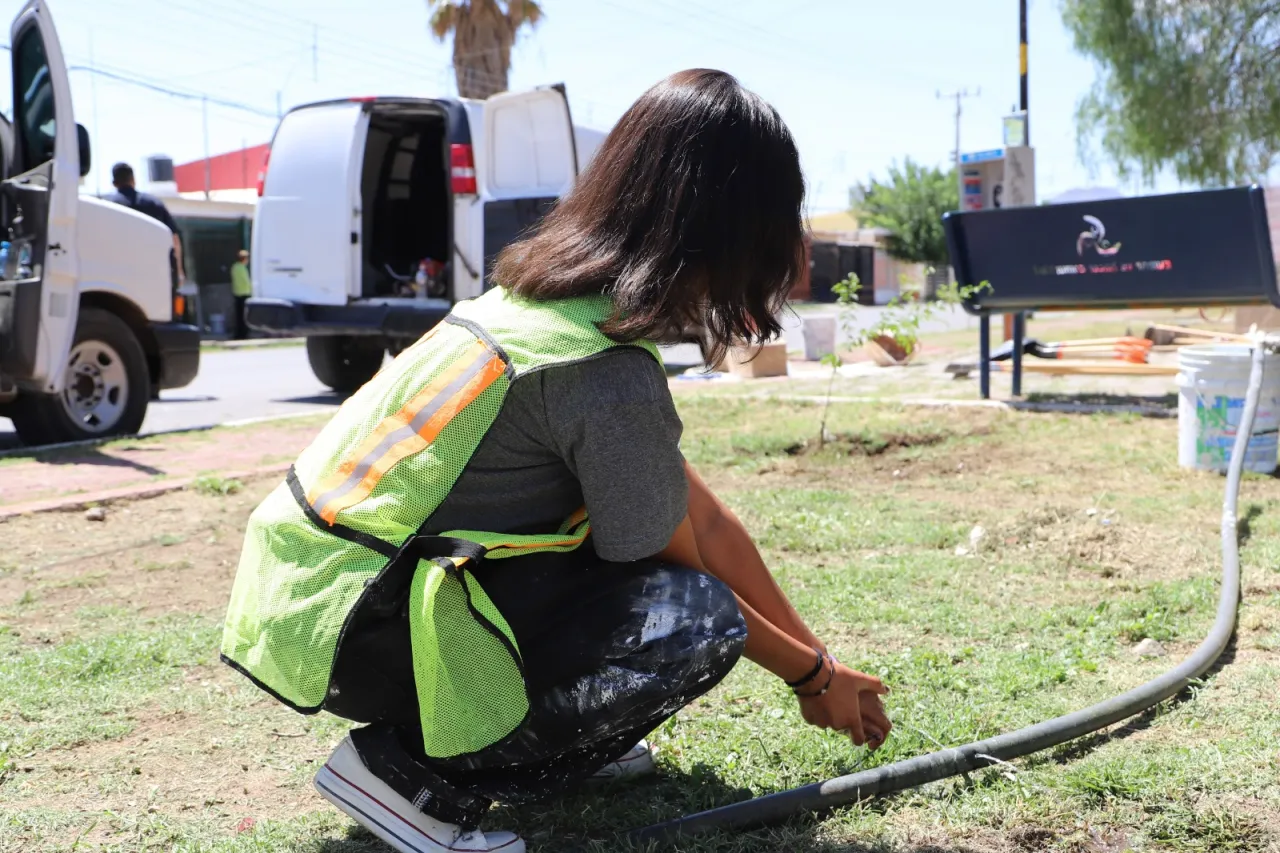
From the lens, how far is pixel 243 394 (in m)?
10.7

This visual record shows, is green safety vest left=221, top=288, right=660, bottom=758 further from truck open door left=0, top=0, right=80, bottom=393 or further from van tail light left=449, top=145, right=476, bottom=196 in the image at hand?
van tail light left=449, top=145, right=476, bottom=196

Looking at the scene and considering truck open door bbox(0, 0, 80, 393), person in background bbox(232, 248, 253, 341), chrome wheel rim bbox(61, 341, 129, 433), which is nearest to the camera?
truck open door bbox(0, 0, 80, 393)

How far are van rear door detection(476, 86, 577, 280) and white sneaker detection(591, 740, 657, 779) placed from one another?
24.5ft

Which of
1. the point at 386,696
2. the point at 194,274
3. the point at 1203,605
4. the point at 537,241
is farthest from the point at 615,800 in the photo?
the point at 194,274

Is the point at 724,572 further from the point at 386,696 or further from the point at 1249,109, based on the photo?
the point at 1249,109

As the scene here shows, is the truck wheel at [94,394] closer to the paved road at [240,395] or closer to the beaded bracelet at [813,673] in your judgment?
the paved road at [240,395]

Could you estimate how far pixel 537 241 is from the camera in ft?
6.84

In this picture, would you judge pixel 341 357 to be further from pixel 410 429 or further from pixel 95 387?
pixel 410 429

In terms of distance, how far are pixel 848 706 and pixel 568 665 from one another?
1.84ft

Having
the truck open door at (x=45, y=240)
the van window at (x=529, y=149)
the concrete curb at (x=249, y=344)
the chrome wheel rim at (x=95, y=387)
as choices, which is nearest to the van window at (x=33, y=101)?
the truck open door at (x=45, y=240)

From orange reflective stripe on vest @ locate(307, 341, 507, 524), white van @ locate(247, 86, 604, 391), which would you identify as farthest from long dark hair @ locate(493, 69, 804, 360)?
white van @ locate(247, 86, 604, 391)

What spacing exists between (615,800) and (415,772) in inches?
19.4

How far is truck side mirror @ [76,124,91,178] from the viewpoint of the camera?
6.55 m

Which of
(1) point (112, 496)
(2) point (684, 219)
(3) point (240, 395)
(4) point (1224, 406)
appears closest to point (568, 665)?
(2) point (684, 219)
